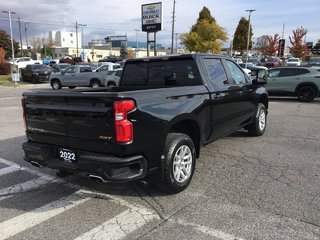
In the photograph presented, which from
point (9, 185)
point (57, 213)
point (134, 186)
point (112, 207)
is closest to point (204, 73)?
point (134, 186)

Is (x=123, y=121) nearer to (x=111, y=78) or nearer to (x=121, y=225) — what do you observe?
(x=121, y=225)

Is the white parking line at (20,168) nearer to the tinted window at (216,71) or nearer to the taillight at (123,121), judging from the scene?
the taillight at (123,121)

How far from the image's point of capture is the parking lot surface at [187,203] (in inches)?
138

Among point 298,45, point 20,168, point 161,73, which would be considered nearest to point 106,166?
point 161,73

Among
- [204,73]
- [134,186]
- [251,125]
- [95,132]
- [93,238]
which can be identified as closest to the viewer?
[93,238]

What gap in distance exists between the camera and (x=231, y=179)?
500 centimetres

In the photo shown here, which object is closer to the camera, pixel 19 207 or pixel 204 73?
pixel 19 207

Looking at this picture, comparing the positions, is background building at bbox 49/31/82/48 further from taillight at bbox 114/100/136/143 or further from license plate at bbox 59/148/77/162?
taillight at bbox 114/100/136/143

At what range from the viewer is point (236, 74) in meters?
6.49

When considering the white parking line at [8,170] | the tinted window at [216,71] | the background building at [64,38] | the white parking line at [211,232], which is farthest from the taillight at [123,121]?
the background building at [64,38]

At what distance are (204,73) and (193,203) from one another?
211cm

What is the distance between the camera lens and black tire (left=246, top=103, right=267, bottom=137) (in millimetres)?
7504

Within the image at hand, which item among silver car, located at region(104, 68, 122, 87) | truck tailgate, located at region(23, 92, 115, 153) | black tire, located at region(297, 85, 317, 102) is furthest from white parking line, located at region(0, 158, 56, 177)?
silver car, located at region(104, 68, 122, 87)

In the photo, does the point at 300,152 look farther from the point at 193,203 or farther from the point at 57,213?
the point at 57,213
